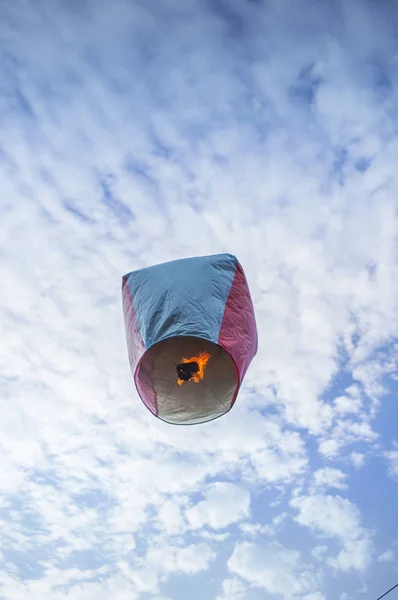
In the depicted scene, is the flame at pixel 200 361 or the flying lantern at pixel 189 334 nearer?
the flying lantern at pixel 189 334

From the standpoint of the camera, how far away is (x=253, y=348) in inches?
245

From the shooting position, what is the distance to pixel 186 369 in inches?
244

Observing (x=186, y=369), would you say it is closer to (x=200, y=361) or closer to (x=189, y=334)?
(x=200, y=361)

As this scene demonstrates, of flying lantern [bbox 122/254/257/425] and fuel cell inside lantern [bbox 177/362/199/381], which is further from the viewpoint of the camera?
fuel cell inside lantern [bbox 177/362/199/381]

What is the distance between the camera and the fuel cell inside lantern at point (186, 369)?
6195 mm

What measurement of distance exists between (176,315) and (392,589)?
449 centimetres

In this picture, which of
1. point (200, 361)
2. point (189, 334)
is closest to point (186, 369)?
point (200, 361)

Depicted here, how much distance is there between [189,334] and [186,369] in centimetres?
100

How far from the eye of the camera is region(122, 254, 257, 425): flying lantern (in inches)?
216

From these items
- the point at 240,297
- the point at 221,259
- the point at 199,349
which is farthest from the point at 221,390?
the point at 221,259

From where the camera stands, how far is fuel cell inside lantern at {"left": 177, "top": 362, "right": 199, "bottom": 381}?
620cm

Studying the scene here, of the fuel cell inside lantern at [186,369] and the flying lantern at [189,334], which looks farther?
the fuel cell inside lantern at [186,369]

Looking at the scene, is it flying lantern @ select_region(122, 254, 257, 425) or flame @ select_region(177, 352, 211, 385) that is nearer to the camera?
flying lantern @ select_region(122, 254, 257, 425)

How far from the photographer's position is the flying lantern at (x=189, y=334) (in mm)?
5496
